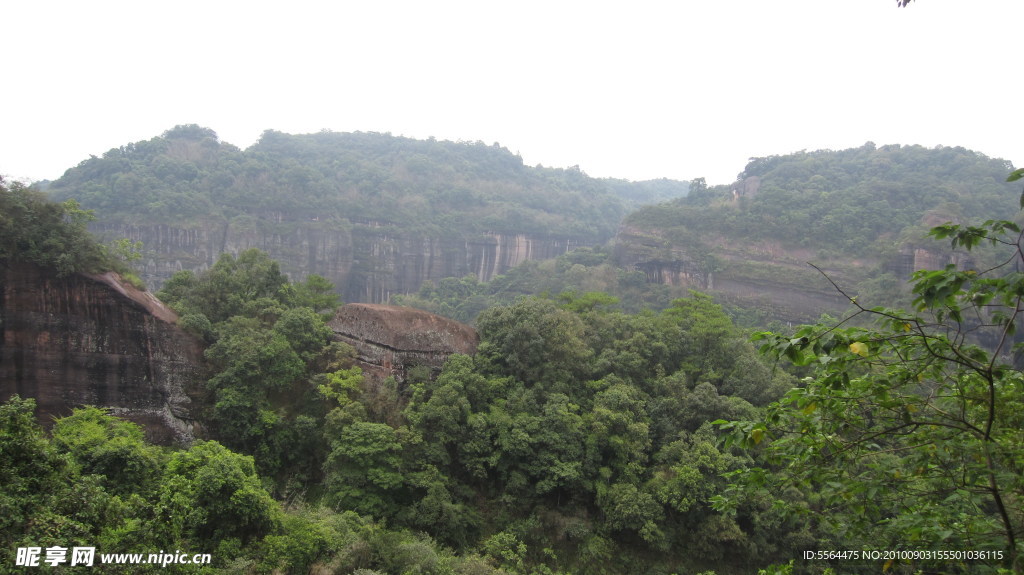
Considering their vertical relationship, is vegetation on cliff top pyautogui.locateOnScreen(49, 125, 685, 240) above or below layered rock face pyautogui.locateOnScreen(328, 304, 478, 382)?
above

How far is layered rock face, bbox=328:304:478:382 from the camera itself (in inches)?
583

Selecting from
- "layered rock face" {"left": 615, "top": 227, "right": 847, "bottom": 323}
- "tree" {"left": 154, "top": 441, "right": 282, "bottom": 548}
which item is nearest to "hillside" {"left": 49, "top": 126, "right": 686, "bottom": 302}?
"layered rock face" {"left": 615, "top": 227, "right": 847, "bottom": 323}

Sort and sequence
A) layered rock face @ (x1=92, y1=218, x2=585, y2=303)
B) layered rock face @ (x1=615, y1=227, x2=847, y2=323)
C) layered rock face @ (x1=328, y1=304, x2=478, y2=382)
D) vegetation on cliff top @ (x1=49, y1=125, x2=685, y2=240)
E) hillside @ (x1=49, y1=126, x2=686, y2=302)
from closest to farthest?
layered rock face @ (x1=328, y1=304, x2=478, y2=382), layered rock face @ (x1=615, y1=227, x2=847, y2=323), layered rock face @ (x1=92, y1=218, x2=585, y2=303), hillside @ (x1=49, y1=126, x2=686, y2=302), vegetation on cliff top @ (x1=49, y1=125, x2=685, y2=240)

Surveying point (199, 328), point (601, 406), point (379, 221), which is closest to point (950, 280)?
point (601, 406)

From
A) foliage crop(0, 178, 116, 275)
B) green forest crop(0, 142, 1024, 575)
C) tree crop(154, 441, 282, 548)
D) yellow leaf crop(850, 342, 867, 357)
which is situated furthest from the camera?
foliage crop(0, 178, 116, 275)

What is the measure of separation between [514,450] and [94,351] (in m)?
10.6

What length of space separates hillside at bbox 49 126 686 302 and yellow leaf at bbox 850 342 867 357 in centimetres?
4396

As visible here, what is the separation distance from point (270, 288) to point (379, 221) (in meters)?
35.0

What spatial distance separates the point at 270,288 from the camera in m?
16.8

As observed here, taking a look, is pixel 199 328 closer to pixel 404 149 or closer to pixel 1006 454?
pixel 1006 454

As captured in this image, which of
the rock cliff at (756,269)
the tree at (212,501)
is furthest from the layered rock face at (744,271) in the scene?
the tree at (212,501)

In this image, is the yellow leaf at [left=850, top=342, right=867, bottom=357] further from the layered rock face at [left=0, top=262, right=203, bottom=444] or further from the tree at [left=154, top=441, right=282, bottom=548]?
the layered rock face at [left=0, top=262, right=203, bottom=444]

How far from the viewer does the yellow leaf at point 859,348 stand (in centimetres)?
264

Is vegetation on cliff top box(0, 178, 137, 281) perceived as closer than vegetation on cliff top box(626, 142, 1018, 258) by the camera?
Yes
